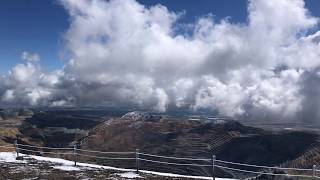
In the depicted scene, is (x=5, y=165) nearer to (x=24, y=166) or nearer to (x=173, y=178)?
(x=24, y=166)

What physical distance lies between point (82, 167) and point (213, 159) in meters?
12.9

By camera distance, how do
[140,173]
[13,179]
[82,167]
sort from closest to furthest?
1. [13,179]
2. [140,173]
3. [82,167]

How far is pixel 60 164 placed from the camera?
132 ft

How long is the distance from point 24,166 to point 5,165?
1762mm

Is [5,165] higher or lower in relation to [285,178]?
higher

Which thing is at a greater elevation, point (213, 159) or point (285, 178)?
point (213, 159)

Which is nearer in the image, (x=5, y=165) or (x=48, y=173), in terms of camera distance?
(x=48, y=173)

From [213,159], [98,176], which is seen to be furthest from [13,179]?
[213,159]

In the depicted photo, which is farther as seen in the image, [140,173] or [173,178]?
[140,173]

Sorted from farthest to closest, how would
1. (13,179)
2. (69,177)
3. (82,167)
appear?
(82,167) → (69,177) → (13,179)

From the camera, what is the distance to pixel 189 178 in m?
33.3

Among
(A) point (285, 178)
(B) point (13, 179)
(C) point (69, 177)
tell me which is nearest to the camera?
(B) point (13, 179)

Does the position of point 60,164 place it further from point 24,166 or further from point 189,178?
point 189,178

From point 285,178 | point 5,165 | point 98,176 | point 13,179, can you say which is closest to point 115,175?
point 98,176
